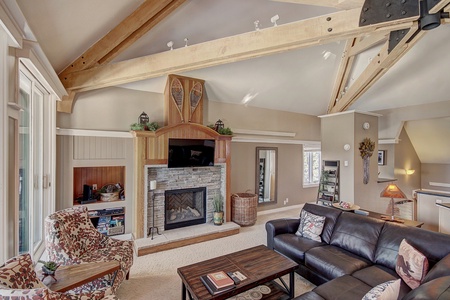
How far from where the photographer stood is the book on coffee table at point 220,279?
2.18 meters

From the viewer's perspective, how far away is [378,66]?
4.52 metres

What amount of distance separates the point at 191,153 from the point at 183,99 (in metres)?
1.18

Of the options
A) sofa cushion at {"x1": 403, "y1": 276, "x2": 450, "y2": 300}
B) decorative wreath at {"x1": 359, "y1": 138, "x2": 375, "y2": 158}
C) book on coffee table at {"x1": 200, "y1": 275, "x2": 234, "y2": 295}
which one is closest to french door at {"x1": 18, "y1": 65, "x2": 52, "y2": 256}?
book on coffee table at {"x1": 200, "y1": 275, "x2": 234, "y2": 295}

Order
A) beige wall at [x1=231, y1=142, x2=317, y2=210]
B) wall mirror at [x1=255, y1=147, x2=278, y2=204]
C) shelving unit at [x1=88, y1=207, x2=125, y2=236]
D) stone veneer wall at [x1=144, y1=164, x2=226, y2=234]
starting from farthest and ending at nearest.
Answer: wall mirror at [x1=255, y1=147, x2=278, y2=204], beige wall at [x1=231, y1=142, x2=317, y2=210], stone veneer wall at [x1=144, y1=164, x2=226, y2=234], shelving unit at [x1=88, y1=207, x2=125, y2=236]

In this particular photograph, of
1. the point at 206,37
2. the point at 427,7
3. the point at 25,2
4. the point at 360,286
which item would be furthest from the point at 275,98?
the point at 25,2

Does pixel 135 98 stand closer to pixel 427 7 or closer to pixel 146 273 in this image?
pixel 146 273

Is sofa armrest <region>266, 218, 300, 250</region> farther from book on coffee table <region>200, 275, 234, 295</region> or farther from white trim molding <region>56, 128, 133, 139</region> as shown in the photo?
white trim molding <region>56, 128, 133, 139</region>

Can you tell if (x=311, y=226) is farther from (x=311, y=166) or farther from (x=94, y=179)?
(x=311, y=166)

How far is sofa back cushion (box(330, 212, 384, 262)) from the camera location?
2836 millimetres

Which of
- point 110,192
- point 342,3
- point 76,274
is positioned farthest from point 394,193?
point 110,192

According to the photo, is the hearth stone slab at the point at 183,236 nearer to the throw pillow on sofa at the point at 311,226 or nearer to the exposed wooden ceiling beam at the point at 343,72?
the throw pillow on sofa at the point at 311,226

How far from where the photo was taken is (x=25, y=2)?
1.94 meters

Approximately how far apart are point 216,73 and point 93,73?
2.39 metres

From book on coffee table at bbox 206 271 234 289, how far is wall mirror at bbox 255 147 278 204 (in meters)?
4.11
